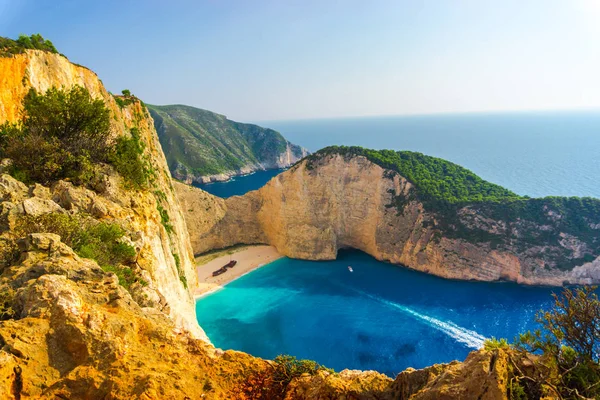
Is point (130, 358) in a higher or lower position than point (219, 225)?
higher

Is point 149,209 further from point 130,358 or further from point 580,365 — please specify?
point 580,365

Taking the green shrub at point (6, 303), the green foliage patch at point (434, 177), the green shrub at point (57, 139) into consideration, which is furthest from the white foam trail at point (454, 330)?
the green shrub at point (6, 303)

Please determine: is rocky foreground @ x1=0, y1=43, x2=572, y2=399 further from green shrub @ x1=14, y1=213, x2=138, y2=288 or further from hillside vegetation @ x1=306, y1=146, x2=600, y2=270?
hillside vegetation @ x1=306, y1=146, x2=600, y2=270

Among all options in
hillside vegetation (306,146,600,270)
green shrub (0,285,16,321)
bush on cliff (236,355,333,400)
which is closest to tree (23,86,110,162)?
green shrub (0,285,16,321)

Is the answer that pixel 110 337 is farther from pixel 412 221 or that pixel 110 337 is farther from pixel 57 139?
pixel 412 221

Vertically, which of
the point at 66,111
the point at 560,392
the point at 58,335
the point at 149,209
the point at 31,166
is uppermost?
the point at 66,111

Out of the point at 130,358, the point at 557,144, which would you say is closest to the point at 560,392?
the point at 130,358

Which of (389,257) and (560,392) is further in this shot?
(389,257)
